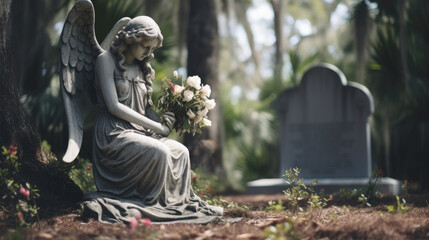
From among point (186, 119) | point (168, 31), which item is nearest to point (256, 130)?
point (168, 31)

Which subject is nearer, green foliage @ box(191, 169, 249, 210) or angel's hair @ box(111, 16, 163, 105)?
angel's hair @ box(111, 16, 163, 105)

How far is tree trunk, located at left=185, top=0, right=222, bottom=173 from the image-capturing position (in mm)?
8266

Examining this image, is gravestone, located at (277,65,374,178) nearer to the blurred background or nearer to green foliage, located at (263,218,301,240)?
the blurred background

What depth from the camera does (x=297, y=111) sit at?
29.6 feet

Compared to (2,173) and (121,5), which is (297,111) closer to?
(121,5)

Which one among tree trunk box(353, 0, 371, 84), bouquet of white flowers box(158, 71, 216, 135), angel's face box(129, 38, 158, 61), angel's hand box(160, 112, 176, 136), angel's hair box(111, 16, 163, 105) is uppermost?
tree trunk box(353, 0, 371, 84)

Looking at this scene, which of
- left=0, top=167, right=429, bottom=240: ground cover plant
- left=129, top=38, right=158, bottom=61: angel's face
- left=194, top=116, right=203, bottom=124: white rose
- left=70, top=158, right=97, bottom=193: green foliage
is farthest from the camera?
left=70, top=158, right=97, bottom=193: green foliage

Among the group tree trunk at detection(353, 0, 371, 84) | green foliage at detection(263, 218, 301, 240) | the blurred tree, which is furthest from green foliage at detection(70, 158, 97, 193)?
the blurred tree

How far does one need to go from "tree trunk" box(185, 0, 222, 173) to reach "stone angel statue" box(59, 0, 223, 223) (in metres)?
3.54

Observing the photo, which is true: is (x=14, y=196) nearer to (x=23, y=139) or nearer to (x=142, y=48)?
(x=23, y=139)

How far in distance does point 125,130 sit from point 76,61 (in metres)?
0.78

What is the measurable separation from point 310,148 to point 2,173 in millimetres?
5840

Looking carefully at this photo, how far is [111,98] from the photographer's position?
4.33 metres

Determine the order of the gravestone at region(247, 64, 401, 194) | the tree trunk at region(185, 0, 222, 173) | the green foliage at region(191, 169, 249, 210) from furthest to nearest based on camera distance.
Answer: the gravestone at region(247, 64, 401, 194) < the tree trunk at region(185, 0, 222, 173) < the green foliage at region(191, 169, 249, 210)
